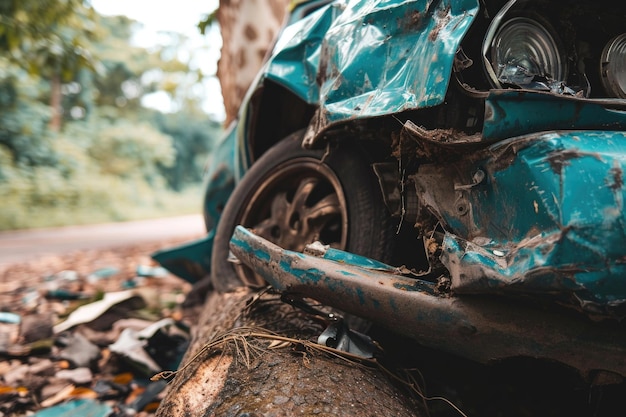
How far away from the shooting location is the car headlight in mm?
1386

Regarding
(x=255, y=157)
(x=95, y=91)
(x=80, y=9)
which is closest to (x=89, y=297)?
(x=255, y=157)

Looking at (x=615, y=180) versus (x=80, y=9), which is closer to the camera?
(x=615, y=180)

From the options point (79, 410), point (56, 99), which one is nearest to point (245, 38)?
point (79, 410)

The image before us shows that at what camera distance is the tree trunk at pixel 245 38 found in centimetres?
497

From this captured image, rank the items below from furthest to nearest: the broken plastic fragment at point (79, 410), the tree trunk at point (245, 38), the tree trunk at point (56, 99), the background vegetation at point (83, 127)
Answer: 1. the tree trunk at point (56, 99)
2. the background vegetation at point (83, 127)
3. the tree trunk at point (245, 38)
4. the broken plastic fragment at point (79, 410)

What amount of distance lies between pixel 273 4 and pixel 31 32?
3020 millimetres

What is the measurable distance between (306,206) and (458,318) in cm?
105

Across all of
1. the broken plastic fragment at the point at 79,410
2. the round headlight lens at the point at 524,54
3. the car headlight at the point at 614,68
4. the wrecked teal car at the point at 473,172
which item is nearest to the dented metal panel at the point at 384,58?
the wrecked teal car at the point at 473,172

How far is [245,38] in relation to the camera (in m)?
4.99

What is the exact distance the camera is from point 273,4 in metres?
5.11

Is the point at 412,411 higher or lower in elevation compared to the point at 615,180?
lower

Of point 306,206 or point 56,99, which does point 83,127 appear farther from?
point 306,206

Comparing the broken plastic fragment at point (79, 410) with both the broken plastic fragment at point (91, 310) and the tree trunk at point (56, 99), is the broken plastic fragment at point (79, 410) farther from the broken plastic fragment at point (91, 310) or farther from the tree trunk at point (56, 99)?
the tree trunk at point (56, 99)

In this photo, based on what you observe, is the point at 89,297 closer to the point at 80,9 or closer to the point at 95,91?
the point at 80,9
